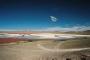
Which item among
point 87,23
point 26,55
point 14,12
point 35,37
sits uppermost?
point 14,12

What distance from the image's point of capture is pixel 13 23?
312 centimetres

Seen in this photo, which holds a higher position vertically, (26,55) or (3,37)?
(3,37)

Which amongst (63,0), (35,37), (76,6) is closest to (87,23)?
(76,6)

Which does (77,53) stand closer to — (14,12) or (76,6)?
(76,6)

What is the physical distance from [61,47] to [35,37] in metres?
0.44

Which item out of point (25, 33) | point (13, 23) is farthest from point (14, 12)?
point (25, 33)

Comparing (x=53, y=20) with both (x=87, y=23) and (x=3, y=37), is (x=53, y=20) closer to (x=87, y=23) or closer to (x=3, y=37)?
(x=87, y=23)

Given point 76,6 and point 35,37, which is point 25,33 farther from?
point 76,6

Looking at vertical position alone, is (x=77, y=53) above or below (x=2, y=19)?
below

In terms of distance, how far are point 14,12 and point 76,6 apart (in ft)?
3.30

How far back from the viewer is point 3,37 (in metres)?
3.15

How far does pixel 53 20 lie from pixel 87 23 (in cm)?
55

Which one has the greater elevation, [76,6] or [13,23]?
[76,6]

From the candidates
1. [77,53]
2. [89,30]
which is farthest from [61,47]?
[89,30]
